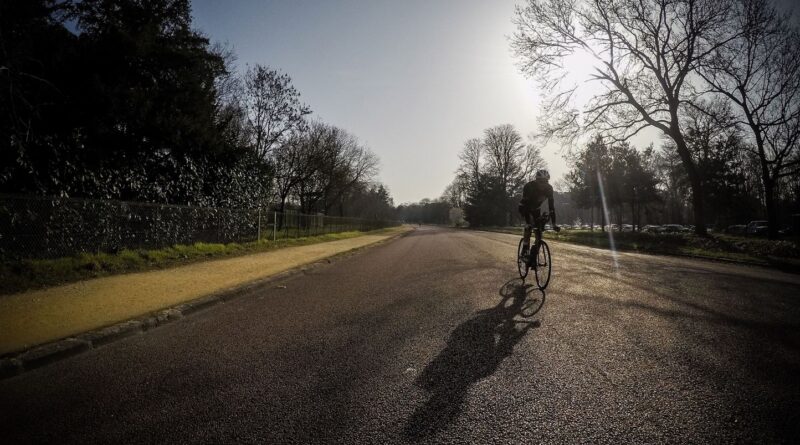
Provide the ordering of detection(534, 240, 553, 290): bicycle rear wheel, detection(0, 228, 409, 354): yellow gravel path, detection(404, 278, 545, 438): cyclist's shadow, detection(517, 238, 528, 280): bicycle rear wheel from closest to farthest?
detection(404, 278, 545, 438): cyclist's shadow → detection(0, 228, 409, 354): yellow gravel path → detection(534, 240, 553, 290): bicycle rear wheel → detection(517, 238, 528, 280): bicycle rear wheel

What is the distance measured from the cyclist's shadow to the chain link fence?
9346 mm

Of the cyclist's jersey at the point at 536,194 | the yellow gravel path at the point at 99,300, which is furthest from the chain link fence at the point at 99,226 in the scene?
the cyclist's jersey at the point at 536,194

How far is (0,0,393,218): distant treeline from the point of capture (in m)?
8.64

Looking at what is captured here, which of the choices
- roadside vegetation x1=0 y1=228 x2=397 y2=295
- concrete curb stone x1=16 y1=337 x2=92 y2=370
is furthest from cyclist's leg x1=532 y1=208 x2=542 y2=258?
roadside vegetation x1=0 y1=228 x2=397 y2=295

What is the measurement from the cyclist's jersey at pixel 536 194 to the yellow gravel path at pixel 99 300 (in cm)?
610

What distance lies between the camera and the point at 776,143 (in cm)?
2636

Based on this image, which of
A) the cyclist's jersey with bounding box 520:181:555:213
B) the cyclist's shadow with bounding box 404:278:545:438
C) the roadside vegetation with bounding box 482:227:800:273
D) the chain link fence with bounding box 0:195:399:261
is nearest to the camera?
Answer: the cyclist's shadow with bounding box 404:278:545:438

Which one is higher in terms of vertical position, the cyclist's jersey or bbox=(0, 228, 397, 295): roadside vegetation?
the cyclist's jersey

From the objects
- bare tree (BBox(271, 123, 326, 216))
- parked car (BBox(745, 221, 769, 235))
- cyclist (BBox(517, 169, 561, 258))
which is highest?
bare tree (BBox(271, 123, 326, 216))

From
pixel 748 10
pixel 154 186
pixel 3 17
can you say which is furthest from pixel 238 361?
pixel 748 10

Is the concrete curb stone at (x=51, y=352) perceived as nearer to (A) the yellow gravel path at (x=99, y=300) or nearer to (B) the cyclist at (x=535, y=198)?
(A) the yellow gravel path at (x=99, y=300)

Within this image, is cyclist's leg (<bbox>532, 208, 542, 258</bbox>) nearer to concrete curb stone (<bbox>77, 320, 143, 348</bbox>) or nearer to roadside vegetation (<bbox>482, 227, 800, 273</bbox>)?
concrete curb stone (<bbox>77, 320, 143, 348</bbox>)

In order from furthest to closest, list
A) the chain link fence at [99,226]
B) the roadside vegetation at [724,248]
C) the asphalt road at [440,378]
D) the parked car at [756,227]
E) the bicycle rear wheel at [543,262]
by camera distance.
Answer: the parked car at [756,227], the roadside vegetation at [724,248], the chain link fence at [99,226], the bicycle rear wheel at [543,262], the asphalt road at [440,378]

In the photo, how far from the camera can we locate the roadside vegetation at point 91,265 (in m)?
7.02
